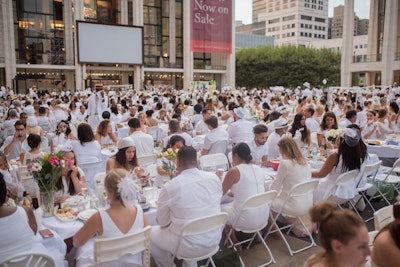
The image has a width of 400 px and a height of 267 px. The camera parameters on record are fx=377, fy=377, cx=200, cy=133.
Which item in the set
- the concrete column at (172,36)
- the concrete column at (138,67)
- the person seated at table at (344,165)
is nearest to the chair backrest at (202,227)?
the person seated at table at (344,165)

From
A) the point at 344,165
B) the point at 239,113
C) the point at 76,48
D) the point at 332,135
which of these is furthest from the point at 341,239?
the point at 76,48

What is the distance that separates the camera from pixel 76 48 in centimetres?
3616

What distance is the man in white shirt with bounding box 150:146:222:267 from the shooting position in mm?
3902

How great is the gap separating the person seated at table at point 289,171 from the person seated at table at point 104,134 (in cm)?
464

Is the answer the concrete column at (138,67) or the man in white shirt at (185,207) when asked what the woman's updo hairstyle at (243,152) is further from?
the concrete column at (138,67)

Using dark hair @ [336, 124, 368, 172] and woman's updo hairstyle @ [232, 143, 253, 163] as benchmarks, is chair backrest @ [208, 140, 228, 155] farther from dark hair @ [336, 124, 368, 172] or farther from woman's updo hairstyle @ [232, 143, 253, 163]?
woman's updo hairstyle @ [232, 143, 253, 163]

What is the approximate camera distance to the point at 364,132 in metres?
10.2

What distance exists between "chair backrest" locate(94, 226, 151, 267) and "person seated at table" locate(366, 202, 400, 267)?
1916mm

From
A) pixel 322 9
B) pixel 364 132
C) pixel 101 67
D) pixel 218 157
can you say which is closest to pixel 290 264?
pixel 218 157

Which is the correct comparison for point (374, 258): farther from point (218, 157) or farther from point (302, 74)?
point (302, 74)

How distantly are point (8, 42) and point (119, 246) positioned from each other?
37487mm

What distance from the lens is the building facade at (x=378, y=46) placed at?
135 feet

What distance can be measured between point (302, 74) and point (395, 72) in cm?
1244

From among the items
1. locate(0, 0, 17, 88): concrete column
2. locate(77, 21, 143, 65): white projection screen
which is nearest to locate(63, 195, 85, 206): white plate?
locate(77, 21, 143, 65): white projection screen
